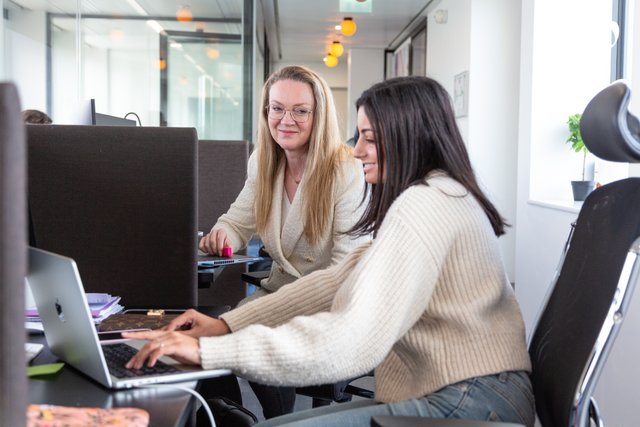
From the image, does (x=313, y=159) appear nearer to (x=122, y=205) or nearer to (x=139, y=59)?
(x=122, y=205)

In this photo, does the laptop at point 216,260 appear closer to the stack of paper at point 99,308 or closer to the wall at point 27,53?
the stack of paper at point 99,308

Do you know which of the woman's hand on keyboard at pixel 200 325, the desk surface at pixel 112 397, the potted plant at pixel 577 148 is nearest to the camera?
the desk surface at pixel 112 397

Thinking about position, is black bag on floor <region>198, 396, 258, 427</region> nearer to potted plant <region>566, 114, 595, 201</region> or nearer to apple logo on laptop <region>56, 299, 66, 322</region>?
apple logo on laptop <region>56, 299, 66, 322</region>

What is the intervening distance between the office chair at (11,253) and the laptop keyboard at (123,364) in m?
0.53

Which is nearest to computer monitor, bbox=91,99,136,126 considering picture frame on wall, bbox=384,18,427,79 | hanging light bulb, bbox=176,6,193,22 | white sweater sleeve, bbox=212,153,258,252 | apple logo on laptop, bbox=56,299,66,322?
white sweater sleeve, bbox=212,153,258,252

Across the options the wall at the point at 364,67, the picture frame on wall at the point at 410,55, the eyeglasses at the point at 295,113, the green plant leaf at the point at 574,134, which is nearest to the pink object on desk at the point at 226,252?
the eyeglasses at the point at 295,113

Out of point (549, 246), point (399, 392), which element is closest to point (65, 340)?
point (399, 392)

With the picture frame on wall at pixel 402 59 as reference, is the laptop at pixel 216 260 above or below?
below

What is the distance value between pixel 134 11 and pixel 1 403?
17.9 ft

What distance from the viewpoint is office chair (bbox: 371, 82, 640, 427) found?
112cm

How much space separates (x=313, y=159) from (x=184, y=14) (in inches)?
169

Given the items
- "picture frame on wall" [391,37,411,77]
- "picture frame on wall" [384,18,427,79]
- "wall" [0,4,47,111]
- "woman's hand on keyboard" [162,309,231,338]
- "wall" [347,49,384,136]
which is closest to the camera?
"woman's hand on keyboard" [162,309,231,338]

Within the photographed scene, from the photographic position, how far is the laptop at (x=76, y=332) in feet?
3.58

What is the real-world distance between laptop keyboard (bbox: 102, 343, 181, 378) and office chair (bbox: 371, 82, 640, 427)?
0.33 m
